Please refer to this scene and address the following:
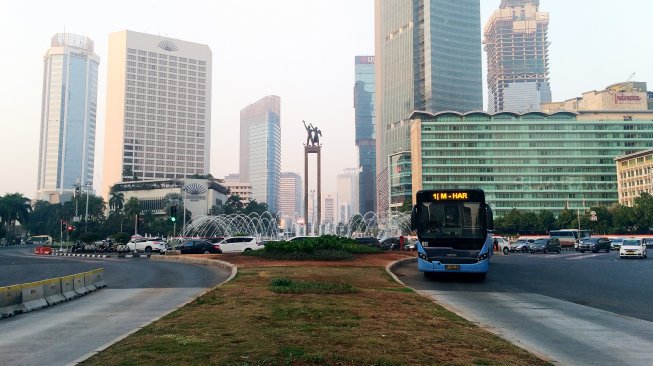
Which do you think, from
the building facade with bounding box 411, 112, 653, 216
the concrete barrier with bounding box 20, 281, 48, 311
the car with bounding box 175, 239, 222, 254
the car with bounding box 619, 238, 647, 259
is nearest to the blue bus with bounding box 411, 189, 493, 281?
the concrete barrier with bounding box 20, 281, 48, 311

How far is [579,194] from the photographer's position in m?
143

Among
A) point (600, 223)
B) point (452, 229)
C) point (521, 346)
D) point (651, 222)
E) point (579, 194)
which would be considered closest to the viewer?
point (521, 346)

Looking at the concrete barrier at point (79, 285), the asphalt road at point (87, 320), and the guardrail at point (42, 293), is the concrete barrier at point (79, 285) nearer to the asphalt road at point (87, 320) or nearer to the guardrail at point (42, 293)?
the guardrail at point (42, 293)

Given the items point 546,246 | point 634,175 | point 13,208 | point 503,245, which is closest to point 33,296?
point 503,245

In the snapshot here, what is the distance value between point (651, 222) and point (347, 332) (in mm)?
104079

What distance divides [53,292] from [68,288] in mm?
1016

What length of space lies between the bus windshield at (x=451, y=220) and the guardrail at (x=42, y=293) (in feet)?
42.2

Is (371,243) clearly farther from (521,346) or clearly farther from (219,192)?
(219,192)

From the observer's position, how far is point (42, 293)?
14023 millimetres

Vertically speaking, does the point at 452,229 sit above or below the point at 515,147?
below

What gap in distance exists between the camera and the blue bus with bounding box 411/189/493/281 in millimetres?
18797

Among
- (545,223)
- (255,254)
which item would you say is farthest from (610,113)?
(255,254)

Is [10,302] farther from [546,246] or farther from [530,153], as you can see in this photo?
[530,153]

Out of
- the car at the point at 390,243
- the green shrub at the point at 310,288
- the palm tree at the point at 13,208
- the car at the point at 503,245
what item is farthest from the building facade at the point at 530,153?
the green shrub at the point at 310,288
